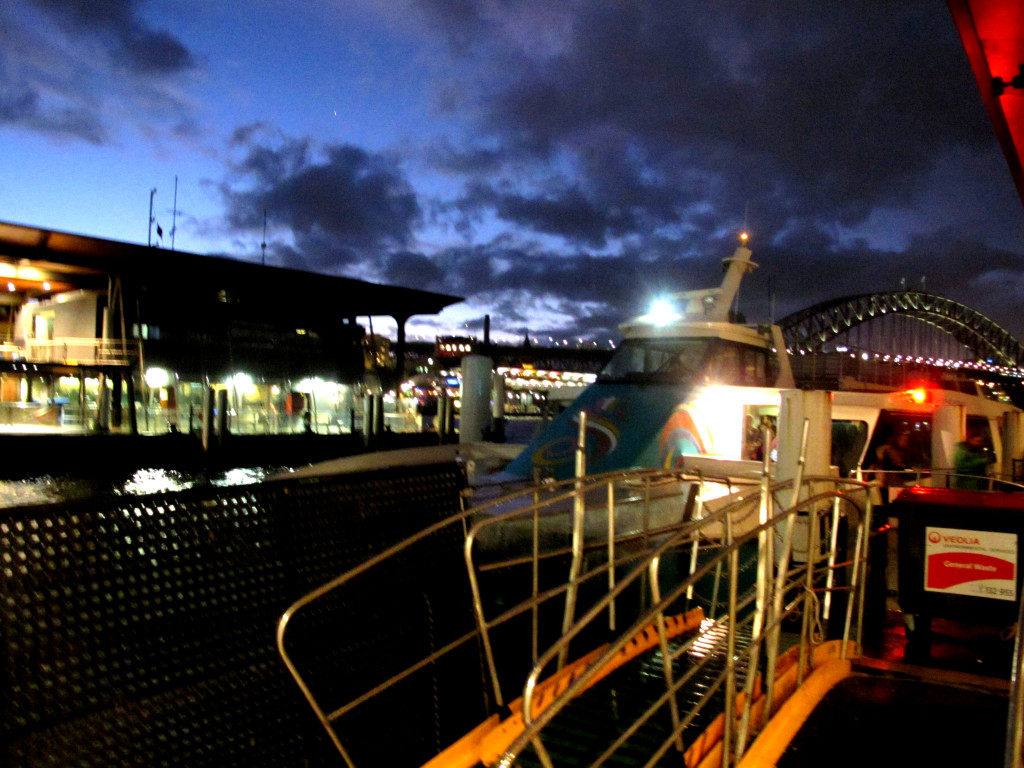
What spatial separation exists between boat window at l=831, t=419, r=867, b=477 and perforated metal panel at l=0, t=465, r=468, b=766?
10.3 m

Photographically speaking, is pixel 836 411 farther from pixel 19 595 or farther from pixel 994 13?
pixel 19 595

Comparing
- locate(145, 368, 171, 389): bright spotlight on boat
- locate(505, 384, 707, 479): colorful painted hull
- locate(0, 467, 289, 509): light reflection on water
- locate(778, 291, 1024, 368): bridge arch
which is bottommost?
locate(0, 467, 289, 509): light reflection on water

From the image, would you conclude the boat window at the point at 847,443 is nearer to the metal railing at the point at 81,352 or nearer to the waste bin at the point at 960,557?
the waste bin at the point at 960,557

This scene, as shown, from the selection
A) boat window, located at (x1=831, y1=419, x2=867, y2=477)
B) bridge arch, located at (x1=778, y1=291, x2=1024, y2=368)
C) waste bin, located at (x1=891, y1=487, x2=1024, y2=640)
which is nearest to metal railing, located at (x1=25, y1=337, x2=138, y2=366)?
boat window, located at (x1=831, y1=419, x2=867, y2=477)

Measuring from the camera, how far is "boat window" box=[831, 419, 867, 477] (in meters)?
11.9

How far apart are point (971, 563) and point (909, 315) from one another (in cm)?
11731

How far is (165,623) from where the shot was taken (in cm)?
281

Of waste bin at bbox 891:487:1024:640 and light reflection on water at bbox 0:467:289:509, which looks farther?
light reflection on water at bbox 0:467:289:509

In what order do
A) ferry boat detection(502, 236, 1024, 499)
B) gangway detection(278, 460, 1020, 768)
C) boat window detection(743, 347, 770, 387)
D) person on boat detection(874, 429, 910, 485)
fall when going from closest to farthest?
gangway detection(278, 460, 1020, 768)
ferry boat detection(502, 236, 1024, 499)
person on boat detection(874, 429, 910, 485)
boat window detection(743, 347, 770, 387)

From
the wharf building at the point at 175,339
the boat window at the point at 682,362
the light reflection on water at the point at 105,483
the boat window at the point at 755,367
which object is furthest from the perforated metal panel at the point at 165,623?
the wharf building at the point at 175,339

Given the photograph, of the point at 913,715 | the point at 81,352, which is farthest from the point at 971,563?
the point at 81,352

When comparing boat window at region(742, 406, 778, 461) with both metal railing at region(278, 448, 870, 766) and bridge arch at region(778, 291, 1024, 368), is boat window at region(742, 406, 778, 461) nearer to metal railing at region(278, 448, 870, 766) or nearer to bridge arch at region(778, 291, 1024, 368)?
metal railing at region(278, 448, 870, 766)

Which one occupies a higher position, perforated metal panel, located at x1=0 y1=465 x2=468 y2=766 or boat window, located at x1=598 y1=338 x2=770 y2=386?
boat window, located at x1=598 y1=338 x2=770 y2=386

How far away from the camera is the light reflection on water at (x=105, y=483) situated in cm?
1986
